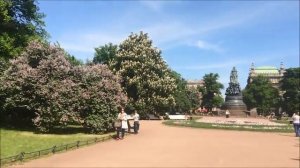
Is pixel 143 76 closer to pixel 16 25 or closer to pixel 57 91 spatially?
pixel 16 25

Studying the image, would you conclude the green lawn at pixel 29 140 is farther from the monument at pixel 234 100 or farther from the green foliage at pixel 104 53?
the green foliage at pixel 104 53

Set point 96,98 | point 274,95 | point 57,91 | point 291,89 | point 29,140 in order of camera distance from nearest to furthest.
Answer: point 29,140
point 57,91
point 96,98
point 291,89
point 274,95

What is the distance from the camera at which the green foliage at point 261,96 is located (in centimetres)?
11700

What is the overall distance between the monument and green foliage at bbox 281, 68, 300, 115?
4900cm

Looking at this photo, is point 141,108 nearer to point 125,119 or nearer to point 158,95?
point 158,95

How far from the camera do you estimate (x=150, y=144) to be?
21.8 meters

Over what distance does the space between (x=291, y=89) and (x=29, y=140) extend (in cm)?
10220

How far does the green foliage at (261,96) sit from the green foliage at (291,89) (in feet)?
15.7

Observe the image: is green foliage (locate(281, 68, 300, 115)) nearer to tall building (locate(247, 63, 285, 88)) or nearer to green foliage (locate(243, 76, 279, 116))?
green foliage (locate(243, 76, 279, 116))

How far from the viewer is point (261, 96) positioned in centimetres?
11812

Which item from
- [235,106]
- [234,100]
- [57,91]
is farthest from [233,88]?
[57,91]

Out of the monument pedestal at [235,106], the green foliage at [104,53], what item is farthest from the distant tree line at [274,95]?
the green foliage at [104,53]

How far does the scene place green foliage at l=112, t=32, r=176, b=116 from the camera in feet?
175

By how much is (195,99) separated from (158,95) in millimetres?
72687
